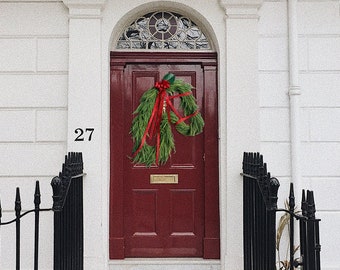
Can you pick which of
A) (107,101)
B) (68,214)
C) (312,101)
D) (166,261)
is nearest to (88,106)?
(107,101)

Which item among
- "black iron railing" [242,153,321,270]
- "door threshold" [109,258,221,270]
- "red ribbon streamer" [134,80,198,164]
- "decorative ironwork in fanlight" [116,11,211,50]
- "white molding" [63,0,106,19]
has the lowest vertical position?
"door threshold" [109,258,221,270]

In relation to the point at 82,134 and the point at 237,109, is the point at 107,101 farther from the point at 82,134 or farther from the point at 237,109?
the point at 237,109

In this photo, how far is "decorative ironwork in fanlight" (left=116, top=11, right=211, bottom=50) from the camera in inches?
217

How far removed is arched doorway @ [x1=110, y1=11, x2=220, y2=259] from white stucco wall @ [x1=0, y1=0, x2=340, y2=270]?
8.8 inches

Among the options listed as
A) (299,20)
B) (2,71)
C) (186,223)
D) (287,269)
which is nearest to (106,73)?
(2,71)

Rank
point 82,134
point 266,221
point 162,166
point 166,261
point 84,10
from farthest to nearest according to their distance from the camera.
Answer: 1. point 162,166
2. point 166,261
3. point 84,10
4. point 82,134
5. point 266,221

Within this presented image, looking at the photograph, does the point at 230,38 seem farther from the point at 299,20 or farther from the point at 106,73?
the point at 106,73

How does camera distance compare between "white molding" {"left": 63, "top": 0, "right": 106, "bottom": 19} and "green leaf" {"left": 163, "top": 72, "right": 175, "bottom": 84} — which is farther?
"green leaf" {"left": 163, "top": 72, "right": 175, "bottom": 84}

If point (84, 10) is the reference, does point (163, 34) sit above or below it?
below

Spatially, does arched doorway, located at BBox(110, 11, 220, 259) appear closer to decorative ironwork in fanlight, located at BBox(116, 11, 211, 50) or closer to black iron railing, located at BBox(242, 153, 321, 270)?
decorative ironwork in fanlight, located at BBox(116, 11, 211, 50)

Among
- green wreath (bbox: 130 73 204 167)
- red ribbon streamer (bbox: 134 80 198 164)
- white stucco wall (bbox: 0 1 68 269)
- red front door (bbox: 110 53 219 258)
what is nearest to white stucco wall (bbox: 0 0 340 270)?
white stucco wall (bbox: 0 1 68 269)

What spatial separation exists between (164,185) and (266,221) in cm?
211

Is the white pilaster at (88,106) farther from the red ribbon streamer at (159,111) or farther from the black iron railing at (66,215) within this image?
the red ribbon streamer at (159,111)

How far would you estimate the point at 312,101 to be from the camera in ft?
17.3
